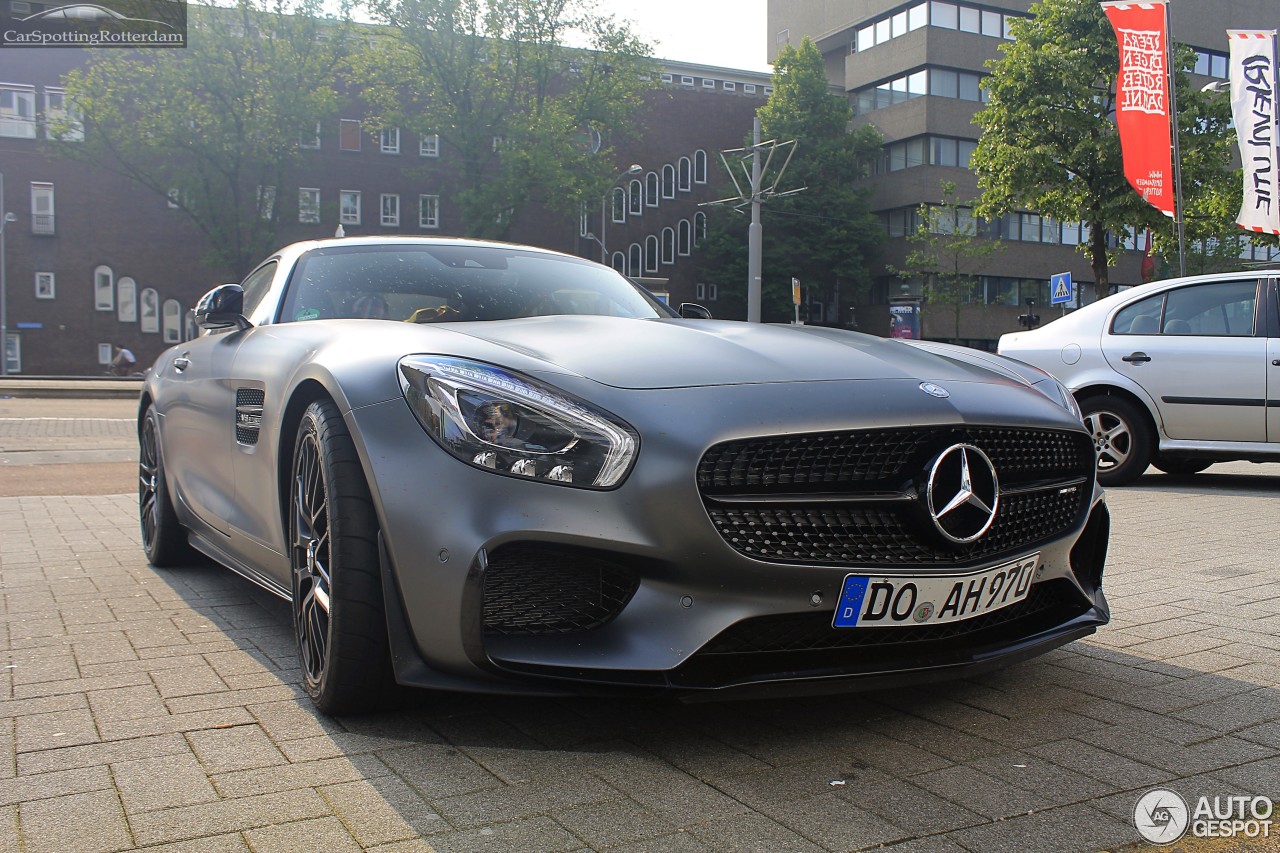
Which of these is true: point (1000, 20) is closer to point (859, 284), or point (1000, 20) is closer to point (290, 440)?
point (859, 284)

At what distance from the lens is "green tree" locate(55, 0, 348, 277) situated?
118 ft

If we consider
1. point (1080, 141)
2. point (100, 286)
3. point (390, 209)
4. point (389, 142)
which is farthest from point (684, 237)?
point (1080, 141)

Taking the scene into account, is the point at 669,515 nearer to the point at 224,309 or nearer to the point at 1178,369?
the point at 224,309

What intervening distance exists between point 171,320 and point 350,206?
9.21 metres

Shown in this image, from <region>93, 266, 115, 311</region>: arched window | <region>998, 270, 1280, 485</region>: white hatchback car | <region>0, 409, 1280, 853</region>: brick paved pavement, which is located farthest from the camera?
<region>93, 266, 115, 311</region>: arched window

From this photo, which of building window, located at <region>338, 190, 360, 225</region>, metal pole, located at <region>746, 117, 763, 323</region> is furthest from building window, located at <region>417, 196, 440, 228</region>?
metal pole, located at <region>746, 117, 763, 323</region>

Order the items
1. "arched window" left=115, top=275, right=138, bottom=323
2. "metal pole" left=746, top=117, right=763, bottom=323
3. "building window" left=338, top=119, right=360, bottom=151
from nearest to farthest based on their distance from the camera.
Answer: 1. "metal pole" left=746, top=117, right=763, bottom=323
2. "arched window" left=115, top=275, right=138, bottom=323
3. "building window" left=338, top=119, right=360, bottom=151

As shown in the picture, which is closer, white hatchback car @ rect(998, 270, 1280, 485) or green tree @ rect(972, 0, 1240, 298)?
white hatchback car @ rect(998, 270, 1280, 485)

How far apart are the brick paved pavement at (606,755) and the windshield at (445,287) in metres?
1.15

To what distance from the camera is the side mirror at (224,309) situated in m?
4.19

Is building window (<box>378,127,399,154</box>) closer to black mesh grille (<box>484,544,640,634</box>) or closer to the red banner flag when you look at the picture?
the red banner flag

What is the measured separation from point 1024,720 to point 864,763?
1.90 feet

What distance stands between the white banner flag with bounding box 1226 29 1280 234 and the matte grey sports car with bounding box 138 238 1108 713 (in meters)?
17.0

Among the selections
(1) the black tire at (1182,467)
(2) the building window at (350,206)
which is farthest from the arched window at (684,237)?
(1) the black tire at (1182,467)
